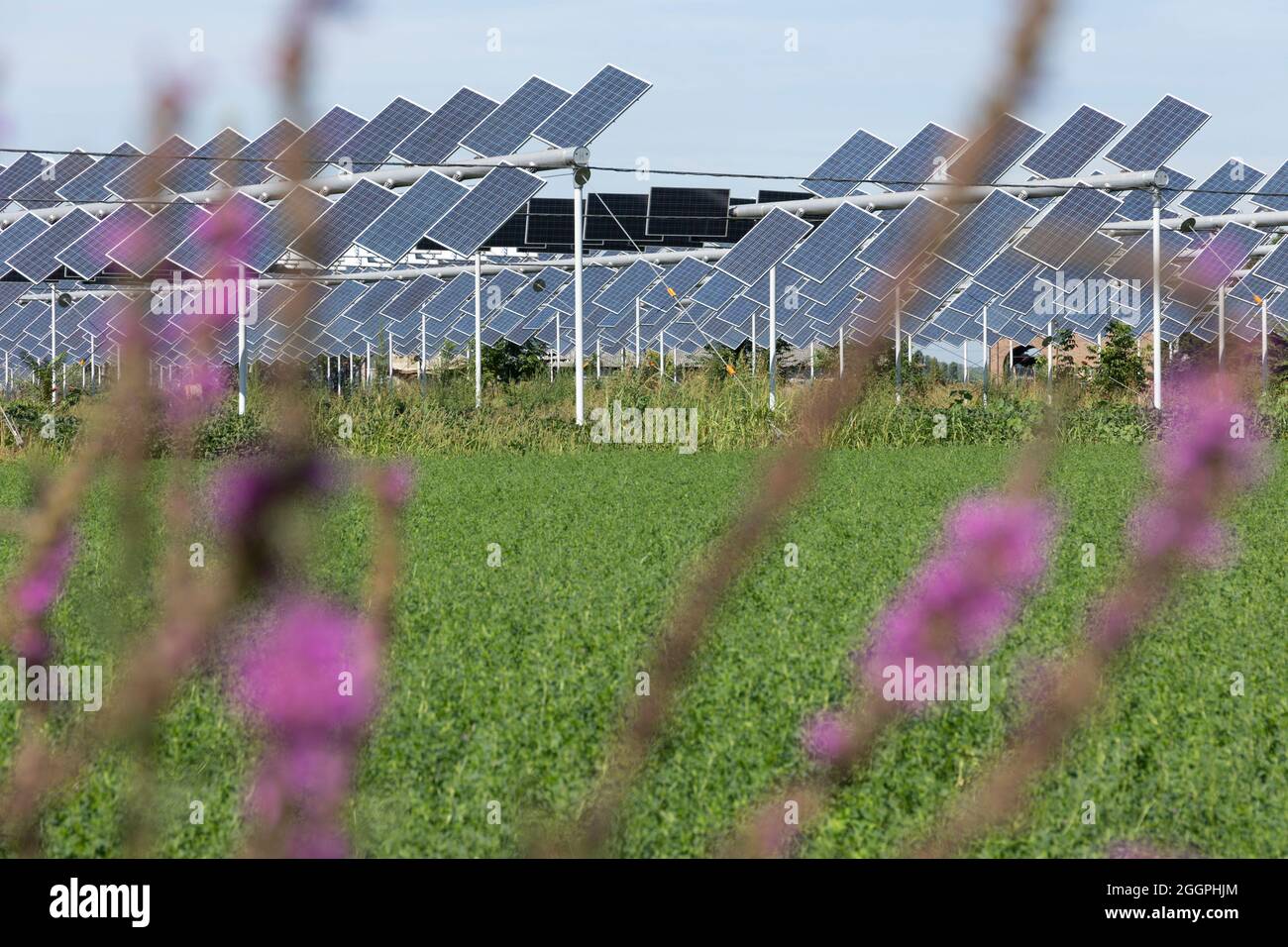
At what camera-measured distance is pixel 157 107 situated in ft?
1.82

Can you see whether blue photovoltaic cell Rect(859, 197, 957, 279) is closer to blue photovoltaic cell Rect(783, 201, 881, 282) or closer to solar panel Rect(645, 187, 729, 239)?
blue photovoltaic cell Rect(783, 201, 881, 282)

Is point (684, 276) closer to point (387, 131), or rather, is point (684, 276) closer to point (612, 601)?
point (387, 131)

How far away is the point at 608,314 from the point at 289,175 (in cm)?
3023

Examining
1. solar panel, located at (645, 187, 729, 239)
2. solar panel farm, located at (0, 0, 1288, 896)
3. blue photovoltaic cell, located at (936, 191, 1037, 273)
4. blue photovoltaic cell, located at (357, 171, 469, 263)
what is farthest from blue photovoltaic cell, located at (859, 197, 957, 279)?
solar panel, located at (645, 187, 729, 239)

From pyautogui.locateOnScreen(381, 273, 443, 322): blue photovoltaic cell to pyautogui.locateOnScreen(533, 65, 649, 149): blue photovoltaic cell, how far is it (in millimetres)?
12486

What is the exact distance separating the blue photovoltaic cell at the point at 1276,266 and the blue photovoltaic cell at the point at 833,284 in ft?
18.9

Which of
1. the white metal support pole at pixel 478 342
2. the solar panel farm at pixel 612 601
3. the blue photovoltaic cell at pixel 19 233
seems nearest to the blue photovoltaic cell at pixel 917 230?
the solar panel farm at pixel 612 601

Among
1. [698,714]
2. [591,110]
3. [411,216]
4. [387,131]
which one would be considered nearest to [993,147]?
[698,714]

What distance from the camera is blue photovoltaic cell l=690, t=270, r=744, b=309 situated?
25.4 meters

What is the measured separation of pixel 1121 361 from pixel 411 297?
1299 cm
